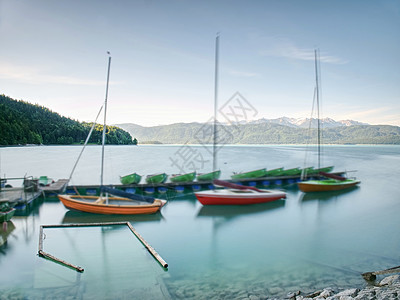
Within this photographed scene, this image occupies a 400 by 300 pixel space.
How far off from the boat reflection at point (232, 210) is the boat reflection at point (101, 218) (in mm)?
3300

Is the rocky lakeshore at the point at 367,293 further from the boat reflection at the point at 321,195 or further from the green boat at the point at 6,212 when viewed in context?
the boat reflection at the point at 321,195

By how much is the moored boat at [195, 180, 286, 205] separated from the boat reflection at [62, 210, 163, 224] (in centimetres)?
333

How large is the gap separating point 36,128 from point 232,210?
11374 centimetres

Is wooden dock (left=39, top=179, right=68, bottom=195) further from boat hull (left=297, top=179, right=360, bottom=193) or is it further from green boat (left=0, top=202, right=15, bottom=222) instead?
boat hull (left=297, top=179, right=360, bottom=193)

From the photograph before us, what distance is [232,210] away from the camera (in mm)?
17109

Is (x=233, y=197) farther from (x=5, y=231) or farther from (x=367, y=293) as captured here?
(x=5, y=231)

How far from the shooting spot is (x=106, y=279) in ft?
27.0

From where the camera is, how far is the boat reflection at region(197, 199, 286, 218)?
16.4 metres

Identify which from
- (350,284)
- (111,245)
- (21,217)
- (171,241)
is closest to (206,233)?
(171,241)

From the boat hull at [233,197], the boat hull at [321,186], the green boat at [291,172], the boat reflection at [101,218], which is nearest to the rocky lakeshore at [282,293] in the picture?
the boat reflection at [101,218]

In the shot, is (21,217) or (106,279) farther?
(21,217)

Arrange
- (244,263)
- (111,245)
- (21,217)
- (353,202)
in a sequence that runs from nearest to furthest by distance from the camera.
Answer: (244,263) → (111,245) → (21,217) → (353,202)

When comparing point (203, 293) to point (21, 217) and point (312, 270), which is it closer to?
point (312, 270)

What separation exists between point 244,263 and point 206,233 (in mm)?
3895
